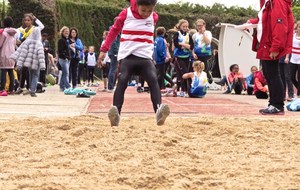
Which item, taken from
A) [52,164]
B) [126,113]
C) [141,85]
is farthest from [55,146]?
[141,85]

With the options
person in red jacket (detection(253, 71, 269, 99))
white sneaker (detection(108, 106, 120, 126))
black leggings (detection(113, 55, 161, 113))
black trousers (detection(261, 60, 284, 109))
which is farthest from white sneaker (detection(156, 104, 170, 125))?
person in red jacket (detection(253, 71, 269, 99))

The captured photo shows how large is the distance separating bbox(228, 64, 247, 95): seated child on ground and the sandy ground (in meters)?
10.9

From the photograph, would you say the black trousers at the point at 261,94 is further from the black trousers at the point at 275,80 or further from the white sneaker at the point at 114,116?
the white sneaker at the point at 114,116

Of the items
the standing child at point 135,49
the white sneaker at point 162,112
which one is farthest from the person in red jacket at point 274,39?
the white sneaker at point 162,112

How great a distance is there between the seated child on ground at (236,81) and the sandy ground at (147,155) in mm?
10912

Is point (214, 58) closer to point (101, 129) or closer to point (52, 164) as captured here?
point (101, 129)

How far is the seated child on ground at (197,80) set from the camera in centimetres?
1521

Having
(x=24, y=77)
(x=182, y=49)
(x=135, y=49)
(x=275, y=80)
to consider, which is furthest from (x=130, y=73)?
(x=24, y=77)

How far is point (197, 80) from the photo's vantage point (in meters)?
15.2

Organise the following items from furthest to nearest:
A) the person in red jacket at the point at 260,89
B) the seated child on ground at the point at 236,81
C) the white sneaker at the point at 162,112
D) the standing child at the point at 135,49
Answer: the seated child on ground at the point at 236,81
the person in red jacket at the point at 260,89
the standing child at the point at 135,49
the white sneaker at the point at 162,112

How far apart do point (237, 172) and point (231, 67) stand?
1512cm

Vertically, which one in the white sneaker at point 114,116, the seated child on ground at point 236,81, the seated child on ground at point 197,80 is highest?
the white sneaker at point 114,116

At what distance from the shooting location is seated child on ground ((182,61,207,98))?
1521 cm

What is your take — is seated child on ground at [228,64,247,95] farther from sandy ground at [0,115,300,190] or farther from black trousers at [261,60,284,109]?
sandy ground at [0,115,300,190]
